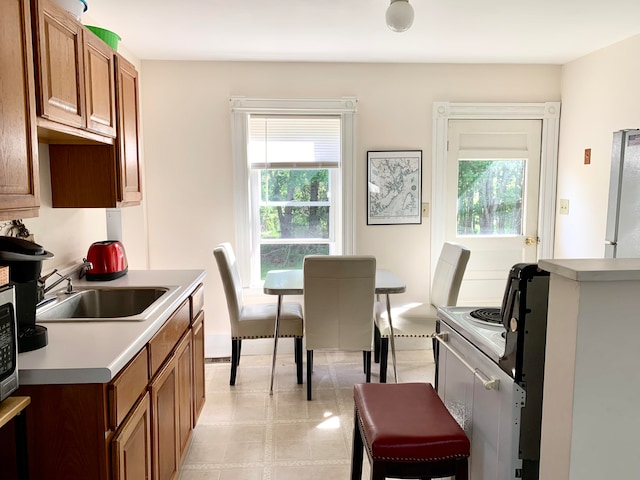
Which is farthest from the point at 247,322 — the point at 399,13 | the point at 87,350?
the point at 399,13

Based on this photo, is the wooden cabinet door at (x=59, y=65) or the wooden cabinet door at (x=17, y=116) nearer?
the wooden cabinet door at (x=17, y=116)

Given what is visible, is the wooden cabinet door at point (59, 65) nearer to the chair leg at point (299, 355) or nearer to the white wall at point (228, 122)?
the white wall at point (228, 122)

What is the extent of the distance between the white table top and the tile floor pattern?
71cm

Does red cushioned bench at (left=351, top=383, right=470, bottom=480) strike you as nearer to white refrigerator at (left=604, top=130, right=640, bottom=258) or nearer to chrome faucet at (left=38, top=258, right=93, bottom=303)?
chrome faucet at (left=38, top=258, right=93, bottom=303)

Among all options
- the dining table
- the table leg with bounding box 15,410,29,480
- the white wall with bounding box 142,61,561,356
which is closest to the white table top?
the dining table

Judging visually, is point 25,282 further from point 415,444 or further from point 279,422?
point 279,422

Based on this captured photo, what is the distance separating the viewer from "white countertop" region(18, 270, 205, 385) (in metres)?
1.32

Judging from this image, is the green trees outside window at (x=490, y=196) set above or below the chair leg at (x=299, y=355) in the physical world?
above

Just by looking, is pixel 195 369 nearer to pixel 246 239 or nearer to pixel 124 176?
pixel 124 176

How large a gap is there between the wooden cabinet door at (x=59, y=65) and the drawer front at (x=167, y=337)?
2.84 feet

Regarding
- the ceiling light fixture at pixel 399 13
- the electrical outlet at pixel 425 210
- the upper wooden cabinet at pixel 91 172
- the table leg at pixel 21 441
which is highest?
the ceiling light fixture at pixel 399 13

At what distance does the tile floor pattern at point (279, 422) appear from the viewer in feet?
7.84

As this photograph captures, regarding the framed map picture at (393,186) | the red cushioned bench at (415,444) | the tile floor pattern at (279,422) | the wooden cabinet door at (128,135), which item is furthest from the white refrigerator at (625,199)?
the wooden cabinet door at (128,135)

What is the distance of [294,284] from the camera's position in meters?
3.22
